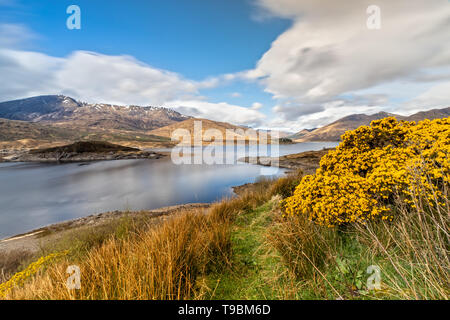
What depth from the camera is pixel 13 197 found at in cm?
2162

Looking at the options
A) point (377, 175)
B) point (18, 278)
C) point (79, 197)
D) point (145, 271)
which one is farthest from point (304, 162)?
point (18, 278)

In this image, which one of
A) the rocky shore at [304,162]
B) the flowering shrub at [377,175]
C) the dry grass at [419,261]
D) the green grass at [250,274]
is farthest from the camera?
the rocky shore at [304,162]

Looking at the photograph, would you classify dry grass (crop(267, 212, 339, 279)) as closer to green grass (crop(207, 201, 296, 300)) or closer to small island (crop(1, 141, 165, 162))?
green grass (crop(207, 201, 296, 300))

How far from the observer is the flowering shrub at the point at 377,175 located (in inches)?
125

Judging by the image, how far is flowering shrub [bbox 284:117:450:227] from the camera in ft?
10.4

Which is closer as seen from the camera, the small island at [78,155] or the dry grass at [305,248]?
the dry grass at [305,248]

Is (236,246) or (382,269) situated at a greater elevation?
(382,269)

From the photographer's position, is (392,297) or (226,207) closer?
(392,297)

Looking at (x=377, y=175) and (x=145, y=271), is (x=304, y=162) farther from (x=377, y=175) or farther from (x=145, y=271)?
(x=145, y=271)

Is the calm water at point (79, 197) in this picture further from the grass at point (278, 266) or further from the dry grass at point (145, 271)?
the grass at point (278, 266)

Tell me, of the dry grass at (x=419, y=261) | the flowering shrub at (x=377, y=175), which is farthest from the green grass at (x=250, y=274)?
the dry grass at (x=419, y=261)

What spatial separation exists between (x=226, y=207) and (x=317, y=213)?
3.33m

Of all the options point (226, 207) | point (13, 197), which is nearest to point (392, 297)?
Result: point (226, 207)
